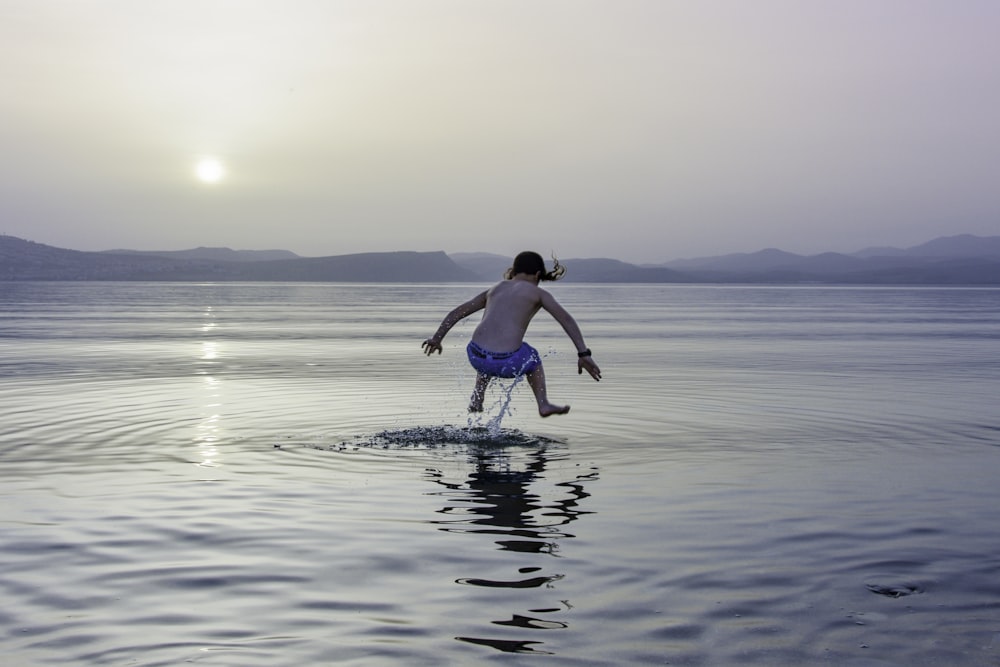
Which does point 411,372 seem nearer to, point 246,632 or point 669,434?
point 669,434

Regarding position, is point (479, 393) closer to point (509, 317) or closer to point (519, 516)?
point (509, 317)

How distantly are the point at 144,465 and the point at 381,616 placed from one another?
19.6 ft

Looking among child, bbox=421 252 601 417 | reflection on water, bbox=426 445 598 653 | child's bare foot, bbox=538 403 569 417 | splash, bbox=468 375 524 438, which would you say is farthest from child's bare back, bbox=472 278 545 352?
reflection on water, bbox=426 445 598 653

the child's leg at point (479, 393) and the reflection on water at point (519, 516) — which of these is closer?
the reflection on water at point (519, 516)

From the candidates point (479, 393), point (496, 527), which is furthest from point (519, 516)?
point (479, 393)

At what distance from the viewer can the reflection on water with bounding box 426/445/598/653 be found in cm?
609

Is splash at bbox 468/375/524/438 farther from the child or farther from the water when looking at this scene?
the child

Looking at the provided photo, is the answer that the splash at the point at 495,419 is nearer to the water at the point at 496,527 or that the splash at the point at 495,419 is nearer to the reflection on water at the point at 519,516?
the water at the point at 496,527

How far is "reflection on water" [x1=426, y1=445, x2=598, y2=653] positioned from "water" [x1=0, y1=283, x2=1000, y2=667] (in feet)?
0.11

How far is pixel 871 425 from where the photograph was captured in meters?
14.9

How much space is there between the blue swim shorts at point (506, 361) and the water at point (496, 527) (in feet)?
2.77

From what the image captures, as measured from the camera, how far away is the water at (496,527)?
226 inches

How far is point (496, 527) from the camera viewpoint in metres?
8.41

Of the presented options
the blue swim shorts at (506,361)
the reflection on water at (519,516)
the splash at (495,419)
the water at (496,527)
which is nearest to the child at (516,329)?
the blue swim shorts at (506,361)
